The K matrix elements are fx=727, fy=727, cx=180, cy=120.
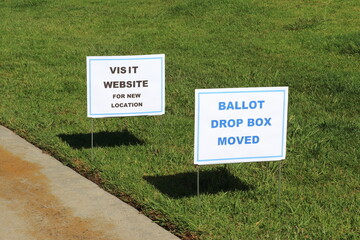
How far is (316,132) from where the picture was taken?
29.0ft

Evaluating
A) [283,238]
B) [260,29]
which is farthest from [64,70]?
[283,238]

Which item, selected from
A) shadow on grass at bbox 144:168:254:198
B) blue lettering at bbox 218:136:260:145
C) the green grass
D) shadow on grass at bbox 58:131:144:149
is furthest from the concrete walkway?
blue lettering at bbox 218:136:260:145

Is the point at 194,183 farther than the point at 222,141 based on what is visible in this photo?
Yes

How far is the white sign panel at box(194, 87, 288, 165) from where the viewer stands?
6316 mm

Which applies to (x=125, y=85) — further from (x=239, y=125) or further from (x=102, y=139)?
(x=239, y=125)

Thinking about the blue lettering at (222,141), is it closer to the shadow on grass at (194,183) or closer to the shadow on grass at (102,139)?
the shadow on grass at (194,183)

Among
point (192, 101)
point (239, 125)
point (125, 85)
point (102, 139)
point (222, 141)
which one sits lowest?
point (102, 139)

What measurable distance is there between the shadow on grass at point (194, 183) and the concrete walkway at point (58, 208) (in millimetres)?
544

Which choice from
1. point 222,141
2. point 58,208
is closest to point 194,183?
point 222,141

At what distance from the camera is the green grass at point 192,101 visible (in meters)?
6.43

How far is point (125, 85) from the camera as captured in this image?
323 inches

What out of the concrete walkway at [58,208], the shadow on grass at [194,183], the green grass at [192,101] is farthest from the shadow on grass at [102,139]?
the shadow on grass at [194,183]

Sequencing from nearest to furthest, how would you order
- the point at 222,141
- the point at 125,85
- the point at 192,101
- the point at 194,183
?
the point at 222,141 → the point at 194,183 → the point at 125,85 → the point at 192,101

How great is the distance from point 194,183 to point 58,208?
4.57ft
